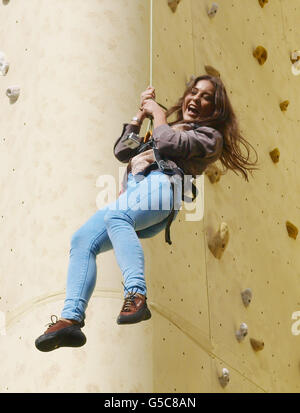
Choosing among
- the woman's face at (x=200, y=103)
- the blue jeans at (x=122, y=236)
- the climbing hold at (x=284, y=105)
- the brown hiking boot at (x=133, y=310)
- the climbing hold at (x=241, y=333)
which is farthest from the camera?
the climbing hold at (x=284, y=105)

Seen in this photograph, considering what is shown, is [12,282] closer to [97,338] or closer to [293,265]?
[97,338]

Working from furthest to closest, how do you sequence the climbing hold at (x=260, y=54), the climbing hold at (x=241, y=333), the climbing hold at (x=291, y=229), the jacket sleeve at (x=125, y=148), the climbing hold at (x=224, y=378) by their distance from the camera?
the climbing hold at (x=260, y=54), the climbing hold at (x=291, y=229), the climbing hold at (x=241, y=333), the climbing hold at (x=224, y=378), the jacket sleeve at (x=125, y=148)

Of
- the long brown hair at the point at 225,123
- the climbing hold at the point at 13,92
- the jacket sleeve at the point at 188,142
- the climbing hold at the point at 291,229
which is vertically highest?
the climbing hold at the point at 13,92

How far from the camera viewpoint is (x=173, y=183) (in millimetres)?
4668

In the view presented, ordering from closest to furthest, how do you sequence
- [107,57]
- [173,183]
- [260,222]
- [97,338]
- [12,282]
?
1. [173,183]
2. [97,338]
3. [12,282]
4. [107,57]
5. [260,222]

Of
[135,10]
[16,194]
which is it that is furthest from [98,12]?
[16,194]

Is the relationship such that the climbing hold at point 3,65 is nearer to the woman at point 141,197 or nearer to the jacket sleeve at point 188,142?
the woman at point 141,197

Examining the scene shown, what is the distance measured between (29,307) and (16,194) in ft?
2.54

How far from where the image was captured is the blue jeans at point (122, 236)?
439 centimetres

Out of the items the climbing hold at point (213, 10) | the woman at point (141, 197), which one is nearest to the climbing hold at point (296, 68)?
the climbing hold at point (213, 10)

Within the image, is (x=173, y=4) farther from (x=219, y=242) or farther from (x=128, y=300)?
(x=128, y=300)

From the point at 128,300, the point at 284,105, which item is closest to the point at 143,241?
the point at 128,300

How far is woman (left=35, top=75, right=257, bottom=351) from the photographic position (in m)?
4.34

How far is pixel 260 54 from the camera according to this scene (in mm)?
7957
